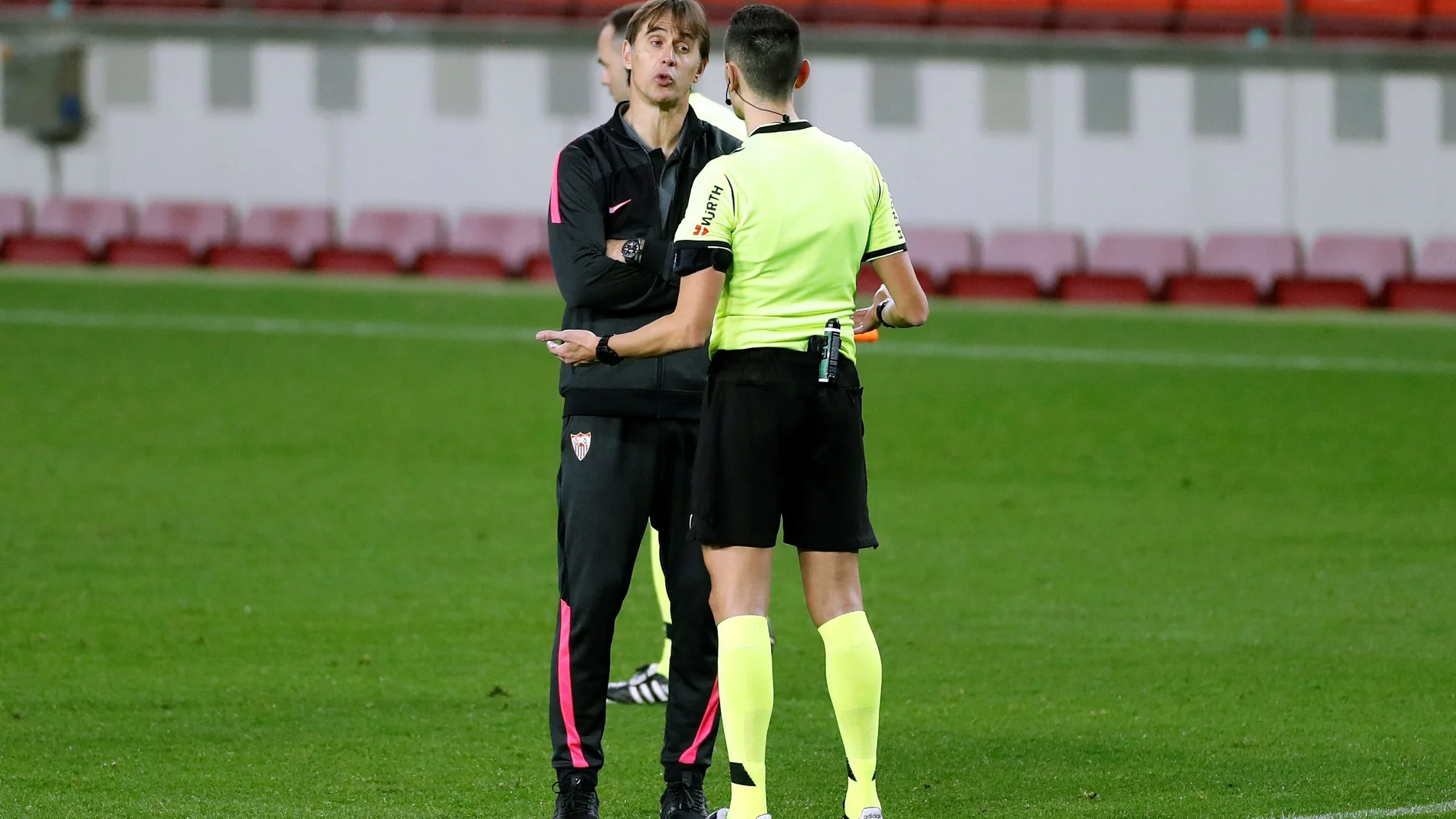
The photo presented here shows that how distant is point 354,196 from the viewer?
1141 inches

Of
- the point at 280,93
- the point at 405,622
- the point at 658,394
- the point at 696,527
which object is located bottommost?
the point at 405,622

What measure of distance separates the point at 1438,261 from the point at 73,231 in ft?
65.1

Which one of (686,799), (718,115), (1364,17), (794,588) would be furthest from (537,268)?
(686,799)

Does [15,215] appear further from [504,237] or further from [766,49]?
[766,49]

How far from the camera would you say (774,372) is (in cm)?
466

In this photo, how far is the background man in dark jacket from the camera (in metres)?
5.05

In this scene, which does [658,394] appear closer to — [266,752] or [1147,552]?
[266,752]

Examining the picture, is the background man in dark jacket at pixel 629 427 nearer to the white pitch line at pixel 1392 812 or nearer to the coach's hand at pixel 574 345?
the coach's hand at pixel 574 345

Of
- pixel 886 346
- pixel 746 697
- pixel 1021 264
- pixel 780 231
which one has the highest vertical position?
pixel 780 231

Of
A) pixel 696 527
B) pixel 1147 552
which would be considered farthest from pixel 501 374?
pixel 696 527

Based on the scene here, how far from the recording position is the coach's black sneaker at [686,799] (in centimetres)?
513

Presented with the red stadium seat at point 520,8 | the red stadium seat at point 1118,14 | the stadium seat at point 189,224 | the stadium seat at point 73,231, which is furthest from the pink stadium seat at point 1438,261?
the stadium seat at point 73,231

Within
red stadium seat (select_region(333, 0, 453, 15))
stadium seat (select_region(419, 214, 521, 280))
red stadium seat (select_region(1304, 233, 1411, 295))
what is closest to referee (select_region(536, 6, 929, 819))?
red stadium seat (select_region(1304, 233, 1411, 295))

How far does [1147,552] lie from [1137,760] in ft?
13.0
